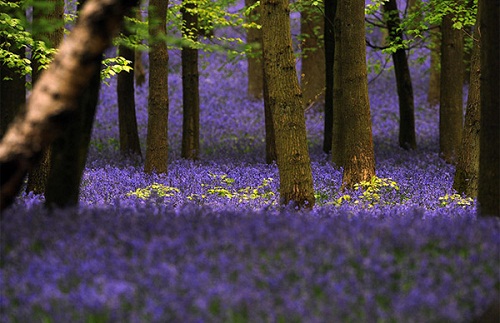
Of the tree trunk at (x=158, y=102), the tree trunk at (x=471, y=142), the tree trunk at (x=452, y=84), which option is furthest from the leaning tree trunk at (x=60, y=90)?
the tree trunk at (x=452, y=84)

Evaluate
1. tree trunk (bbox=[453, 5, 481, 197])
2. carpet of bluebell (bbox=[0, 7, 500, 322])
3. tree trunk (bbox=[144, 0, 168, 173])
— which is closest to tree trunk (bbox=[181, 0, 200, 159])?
tree trunk (bbox=[144, 0, 168, 173])

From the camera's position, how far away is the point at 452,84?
20094 millimetres

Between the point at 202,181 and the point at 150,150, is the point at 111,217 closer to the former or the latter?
the point at 202,181

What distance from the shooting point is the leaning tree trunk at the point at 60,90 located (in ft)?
20.2

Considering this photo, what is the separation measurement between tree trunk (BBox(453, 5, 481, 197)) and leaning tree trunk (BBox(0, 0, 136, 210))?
26.0 feet

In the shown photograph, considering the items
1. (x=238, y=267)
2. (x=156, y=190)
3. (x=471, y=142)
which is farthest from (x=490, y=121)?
(x=156, y=190)

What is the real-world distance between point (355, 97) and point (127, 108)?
9497 mm

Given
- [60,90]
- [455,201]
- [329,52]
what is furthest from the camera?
[329,52]

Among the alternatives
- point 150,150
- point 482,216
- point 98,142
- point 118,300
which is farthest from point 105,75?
point 98,142

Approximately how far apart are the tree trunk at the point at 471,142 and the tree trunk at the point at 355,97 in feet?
5.49

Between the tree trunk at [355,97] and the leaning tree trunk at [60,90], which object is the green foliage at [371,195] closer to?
the tree trunk at [355,97]

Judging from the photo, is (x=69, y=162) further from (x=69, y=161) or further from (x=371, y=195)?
(x=371, y=195)

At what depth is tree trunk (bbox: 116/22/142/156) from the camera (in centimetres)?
2102

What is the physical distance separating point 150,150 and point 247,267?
11.2 meters
